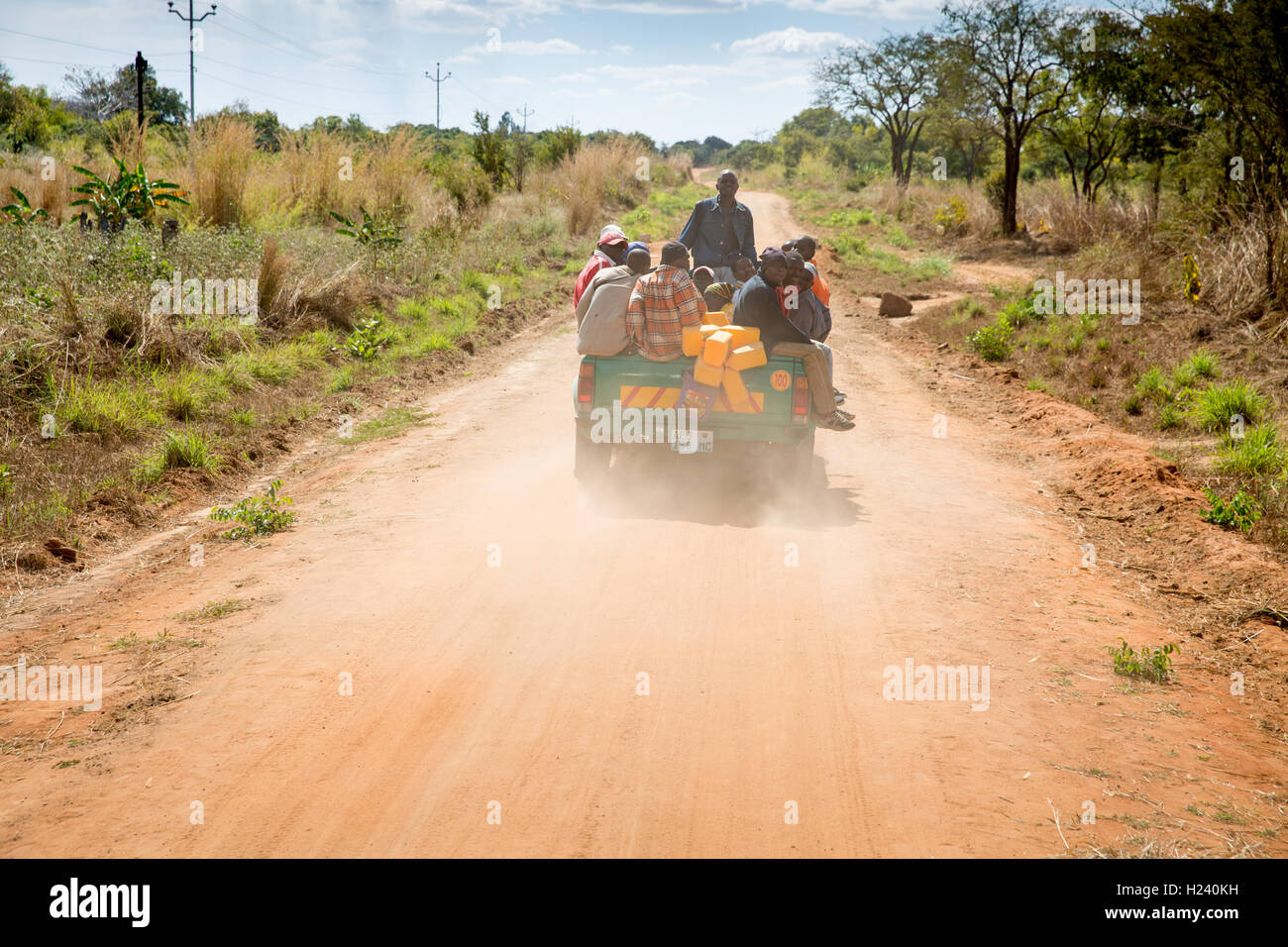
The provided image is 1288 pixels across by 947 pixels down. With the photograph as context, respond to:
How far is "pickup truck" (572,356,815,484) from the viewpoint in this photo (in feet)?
20.9

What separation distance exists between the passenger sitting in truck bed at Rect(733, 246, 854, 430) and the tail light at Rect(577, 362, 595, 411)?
1263mm

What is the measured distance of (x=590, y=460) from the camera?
6750 mm

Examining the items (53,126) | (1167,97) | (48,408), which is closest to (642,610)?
(48,408)

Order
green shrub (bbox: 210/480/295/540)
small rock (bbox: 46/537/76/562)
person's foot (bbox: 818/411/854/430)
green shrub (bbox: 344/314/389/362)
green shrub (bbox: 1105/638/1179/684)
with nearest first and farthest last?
1. green shrub (bbox: 1105/638/1179/684)
2. small rock (bbox: 46/537/76/562)
3. green shrub (bbox: 210/480/295/540)
4. person's foot (bbox: 818/411/854/430)
5. green shrub (bbox: 344/314/389/362)

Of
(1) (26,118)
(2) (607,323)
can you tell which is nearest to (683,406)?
(2) (607,323)

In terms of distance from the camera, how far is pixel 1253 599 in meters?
5.25

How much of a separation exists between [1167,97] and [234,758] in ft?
79.5

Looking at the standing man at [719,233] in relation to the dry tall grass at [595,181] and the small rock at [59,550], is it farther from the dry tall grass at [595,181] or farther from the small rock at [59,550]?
the dry tall grass at [595,181]

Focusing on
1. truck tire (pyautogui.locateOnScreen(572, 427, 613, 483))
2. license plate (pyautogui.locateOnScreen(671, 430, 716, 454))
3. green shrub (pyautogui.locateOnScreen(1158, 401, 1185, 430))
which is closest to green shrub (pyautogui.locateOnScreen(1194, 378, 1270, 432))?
green shrub (pyautogui.locateOnScreen(1158, 401, 1185, 430))

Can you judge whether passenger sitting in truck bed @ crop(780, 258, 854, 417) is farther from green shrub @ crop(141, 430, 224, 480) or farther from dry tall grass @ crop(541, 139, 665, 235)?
dry tall grass @ crop(541, 139, 665, 235)

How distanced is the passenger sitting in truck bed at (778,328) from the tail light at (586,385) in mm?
1263

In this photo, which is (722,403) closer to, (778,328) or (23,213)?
(778,328)

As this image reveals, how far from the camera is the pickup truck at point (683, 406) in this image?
637cm

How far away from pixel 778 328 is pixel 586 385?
4.92ft
